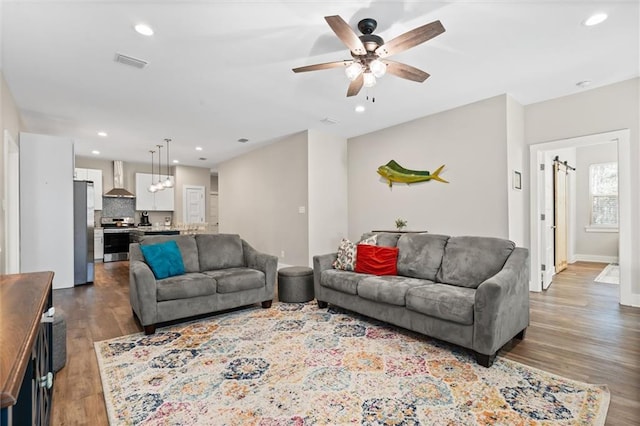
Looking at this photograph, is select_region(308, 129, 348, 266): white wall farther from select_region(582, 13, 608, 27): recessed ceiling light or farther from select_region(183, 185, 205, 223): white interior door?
select_region(183, 185, 205, 223): white interior door

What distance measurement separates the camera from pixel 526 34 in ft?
9.14

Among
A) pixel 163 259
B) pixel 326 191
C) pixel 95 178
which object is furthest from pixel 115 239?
pixel 326 191

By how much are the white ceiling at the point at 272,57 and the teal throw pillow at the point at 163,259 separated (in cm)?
193

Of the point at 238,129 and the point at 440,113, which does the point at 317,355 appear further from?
the point at 238,129

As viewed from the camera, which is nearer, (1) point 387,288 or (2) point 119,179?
(1) point 387,288

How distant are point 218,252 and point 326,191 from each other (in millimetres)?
2584

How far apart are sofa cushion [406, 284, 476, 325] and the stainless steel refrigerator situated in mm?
5402

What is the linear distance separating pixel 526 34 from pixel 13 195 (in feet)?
21.3

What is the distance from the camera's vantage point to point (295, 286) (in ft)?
13.1

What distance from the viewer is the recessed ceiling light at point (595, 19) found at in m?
2.54

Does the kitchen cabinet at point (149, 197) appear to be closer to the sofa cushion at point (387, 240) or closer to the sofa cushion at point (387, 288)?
the sofa cushion at point (387, 240)

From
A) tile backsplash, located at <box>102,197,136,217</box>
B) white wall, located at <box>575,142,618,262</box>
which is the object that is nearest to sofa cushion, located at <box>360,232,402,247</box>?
white wall, located at <box>575,142,618,262</box>

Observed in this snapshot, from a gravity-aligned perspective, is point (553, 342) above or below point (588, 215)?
below

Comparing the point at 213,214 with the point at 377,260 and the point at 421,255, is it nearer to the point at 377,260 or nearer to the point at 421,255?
the point at 377,260
